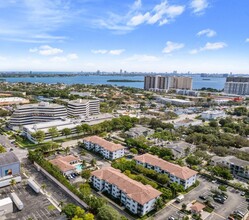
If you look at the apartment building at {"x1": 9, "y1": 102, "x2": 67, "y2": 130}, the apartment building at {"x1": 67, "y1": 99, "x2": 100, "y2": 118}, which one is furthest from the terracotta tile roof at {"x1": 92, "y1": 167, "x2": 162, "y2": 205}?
the apartment building at {"x1": 67, "y1": 99, "x2": 100, "y2": 118}

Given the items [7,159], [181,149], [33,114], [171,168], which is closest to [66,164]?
[7,159]

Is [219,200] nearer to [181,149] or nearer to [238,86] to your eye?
[181,149]

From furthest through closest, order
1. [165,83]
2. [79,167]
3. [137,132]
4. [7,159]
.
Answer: [165,83]
[137,132]
[79,167]
[7,159]

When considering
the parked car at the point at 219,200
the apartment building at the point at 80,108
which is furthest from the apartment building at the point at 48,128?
the parked car at the point at 219,200

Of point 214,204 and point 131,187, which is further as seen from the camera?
point 214,204

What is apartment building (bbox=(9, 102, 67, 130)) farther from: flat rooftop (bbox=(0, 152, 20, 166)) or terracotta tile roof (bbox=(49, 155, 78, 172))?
terracotta tile roof (bbox=(49, 155, 78, 172))

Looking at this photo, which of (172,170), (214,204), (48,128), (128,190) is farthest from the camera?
(48,128)
